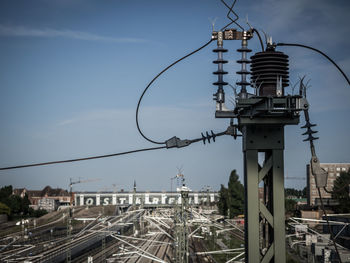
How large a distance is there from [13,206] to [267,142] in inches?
5053

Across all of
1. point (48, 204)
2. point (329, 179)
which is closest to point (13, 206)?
point (48, 204)

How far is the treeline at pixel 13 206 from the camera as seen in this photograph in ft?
398

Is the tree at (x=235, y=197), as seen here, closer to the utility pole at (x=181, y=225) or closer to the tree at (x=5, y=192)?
the tree at (x=5, y=192)

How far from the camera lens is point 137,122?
8.88 metres

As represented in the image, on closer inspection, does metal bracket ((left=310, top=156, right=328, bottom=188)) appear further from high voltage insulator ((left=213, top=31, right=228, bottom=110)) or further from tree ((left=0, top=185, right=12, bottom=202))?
tree ((left=0, top=185, right=12, bottom=202))

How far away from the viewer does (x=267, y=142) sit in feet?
26.6

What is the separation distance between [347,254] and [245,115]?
36689 mm

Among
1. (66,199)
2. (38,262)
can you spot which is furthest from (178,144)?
(66,199)

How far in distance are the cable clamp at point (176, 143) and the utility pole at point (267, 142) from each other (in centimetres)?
88

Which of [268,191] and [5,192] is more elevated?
[268,191]

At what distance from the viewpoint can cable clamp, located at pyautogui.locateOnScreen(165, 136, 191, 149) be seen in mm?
8828

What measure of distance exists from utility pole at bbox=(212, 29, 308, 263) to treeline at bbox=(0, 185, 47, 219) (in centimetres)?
11854

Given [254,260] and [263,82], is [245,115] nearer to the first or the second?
[263,82]

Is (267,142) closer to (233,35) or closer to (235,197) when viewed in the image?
(233,35)
